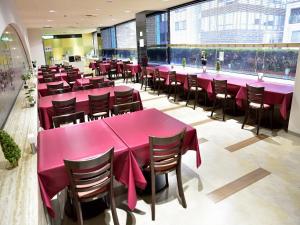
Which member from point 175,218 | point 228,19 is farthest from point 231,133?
point 228,19

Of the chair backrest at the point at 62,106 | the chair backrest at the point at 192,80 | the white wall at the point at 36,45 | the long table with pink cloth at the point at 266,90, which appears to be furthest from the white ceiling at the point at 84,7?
the white wall at the point at 36,45

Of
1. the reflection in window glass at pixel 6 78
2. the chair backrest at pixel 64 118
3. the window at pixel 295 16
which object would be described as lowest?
the chair backrest at pixel 64 118

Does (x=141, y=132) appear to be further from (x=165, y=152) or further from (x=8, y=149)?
(x=8, y=149)

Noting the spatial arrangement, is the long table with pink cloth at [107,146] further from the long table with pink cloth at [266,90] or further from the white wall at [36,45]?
the white wall at [36,45]

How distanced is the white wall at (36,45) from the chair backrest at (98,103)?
12.8 m

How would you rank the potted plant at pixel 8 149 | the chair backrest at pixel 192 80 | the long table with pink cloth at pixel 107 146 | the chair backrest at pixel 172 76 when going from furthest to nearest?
the chair backrest at pixel 172 76, the chair backrest at pixel 192 80, the long table with pink cloth at pixel 107 146, the potted plant at pixel 8 149

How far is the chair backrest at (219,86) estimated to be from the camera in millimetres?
4453

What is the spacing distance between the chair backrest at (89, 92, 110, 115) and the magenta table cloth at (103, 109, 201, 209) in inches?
42.6

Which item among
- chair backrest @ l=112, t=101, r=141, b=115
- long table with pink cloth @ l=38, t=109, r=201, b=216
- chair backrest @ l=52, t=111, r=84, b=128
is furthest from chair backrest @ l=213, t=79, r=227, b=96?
chair backrest @ l=52, t=111, r=84, b=128

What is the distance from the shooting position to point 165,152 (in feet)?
6.90

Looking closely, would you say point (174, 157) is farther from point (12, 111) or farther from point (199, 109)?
point (199, 109)

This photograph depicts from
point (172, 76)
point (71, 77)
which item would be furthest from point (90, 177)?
point (71, 77)

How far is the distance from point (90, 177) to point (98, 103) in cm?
223

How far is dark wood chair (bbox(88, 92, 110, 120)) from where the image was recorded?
12.5 ft
